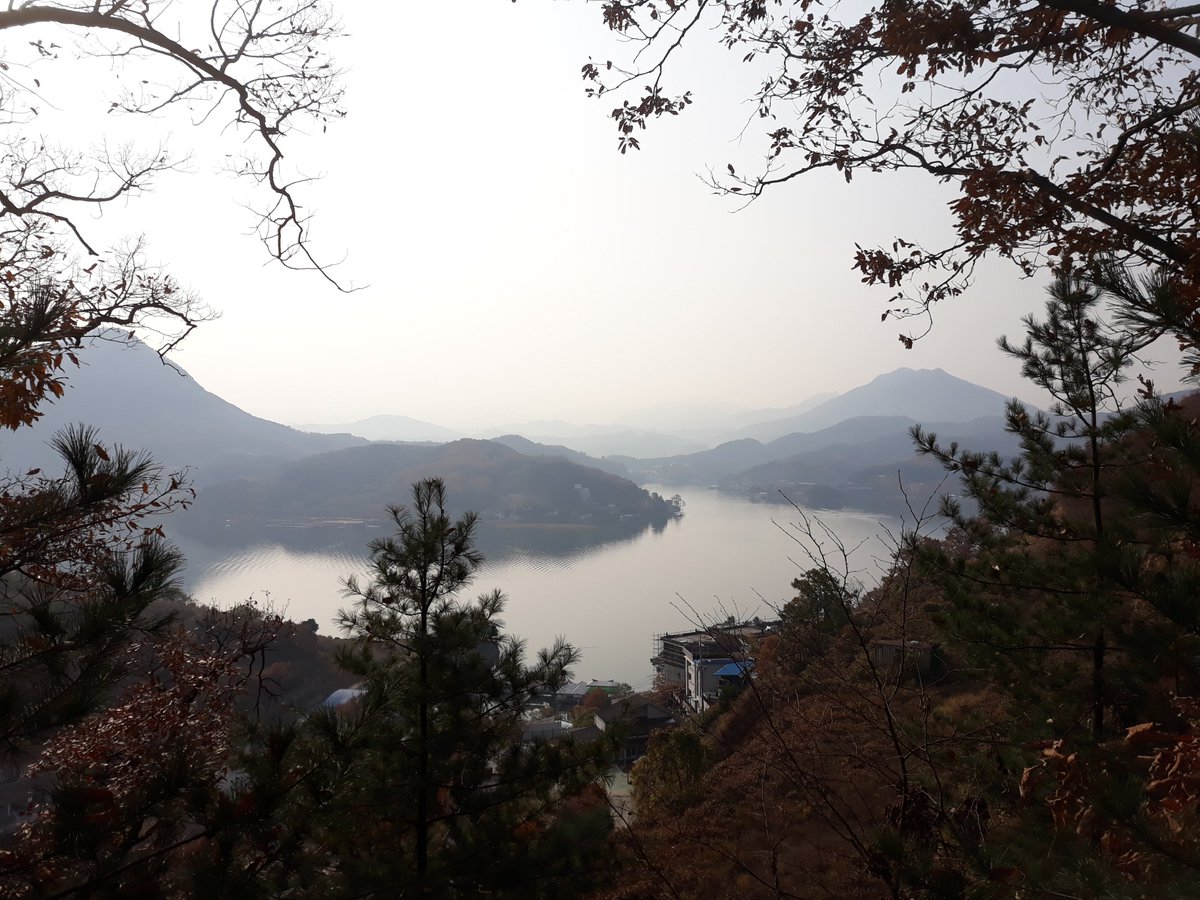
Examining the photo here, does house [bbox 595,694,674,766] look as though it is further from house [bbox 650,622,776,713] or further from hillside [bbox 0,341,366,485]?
hillside [bbox 0,341,366,485]

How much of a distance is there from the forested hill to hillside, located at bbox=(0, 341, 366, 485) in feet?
14.7

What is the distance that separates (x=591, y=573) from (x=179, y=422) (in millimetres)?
41985

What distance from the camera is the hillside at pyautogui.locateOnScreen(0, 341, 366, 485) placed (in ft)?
136

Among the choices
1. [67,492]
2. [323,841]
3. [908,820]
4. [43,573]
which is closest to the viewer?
[67,492]

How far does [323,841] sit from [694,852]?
278 centimetres

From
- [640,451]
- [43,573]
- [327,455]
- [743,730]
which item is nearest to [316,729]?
[43,573]

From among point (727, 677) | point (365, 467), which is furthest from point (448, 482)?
point (727, 677)

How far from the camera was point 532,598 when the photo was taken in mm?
18453

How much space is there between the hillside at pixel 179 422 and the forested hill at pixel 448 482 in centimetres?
449

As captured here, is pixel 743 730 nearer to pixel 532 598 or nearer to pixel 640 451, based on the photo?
pixel 532 598

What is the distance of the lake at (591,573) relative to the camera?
15406mm

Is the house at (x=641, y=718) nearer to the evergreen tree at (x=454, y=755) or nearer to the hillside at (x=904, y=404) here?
the evergreen tree at (x=454, y=755)

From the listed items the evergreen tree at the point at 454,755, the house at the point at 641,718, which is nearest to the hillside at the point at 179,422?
the house at the point at 641,718

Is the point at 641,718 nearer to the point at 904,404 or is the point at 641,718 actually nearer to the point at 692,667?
the point at 692,667
